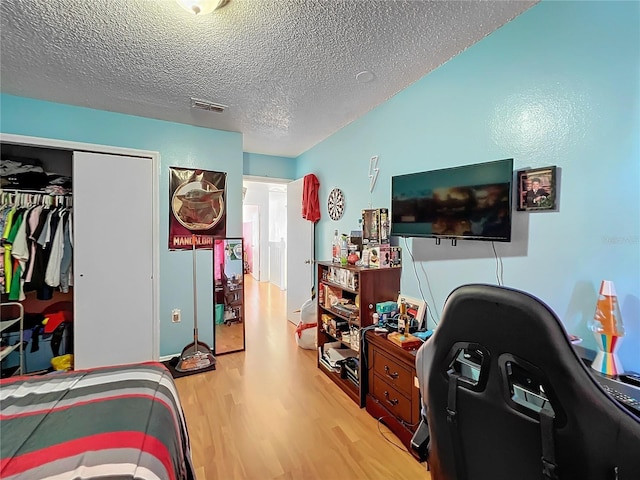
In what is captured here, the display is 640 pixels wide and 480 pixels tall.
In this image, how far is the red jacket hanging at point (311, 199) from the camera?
376cm

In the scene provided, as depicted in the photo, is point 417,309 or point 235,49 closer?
point 235,49

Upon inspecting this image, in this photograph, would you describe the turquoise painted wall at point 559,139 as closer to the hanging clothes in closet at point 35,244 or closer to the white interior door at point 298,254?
the white interior door at point 298,254

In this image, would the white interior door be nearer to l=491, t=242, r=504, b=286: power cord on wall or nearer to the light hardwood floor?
the light hardwood floor

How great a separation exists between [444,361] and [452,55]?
2.00 meters

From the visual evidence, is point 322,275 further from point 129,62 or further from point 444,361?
point 129,62

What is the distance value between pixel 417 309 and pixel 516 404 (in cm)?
153

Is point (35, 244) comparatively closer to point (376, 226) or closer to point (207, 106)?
point (207, 106)

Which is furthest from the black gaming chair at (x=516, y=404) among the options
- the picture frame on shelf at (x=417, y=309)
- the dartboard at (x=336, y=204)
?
the dartboard at (x=336, y=204)

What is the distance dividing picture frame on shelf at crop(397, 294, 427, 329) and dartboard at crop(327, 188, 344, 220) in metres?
1.39

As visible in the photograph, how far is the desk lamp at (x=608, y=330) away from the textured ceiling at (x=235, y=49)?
5.00ft

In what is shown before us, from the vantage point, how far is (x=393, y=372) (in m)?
1.93

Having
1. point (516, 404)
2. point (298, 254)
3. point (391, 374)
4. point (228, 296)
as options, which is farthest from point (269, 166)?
point (516, 404)

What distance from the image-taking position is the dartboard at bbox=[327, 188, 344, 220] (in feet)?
10.8

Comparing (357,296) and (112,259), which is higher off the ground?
(112,259)
